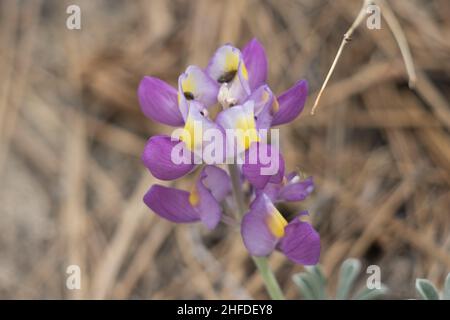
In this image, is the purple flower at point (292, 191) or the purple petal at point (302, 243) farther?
the purple flower at point (292, 191)

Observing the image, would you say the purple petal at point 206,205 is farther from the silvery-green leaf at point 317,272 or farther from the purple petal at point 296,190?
the silvery-green leaf at point 317,272

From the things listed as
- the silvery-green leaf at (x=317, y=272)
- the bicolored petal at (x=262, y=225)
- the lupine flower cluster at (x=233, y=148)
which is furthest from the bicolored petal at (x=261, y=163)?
the silvery-green leaf at (x=317, y=272)

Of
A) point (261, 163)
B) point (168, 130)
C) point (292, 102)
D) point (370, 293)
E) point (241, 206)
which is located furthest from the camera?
point (168, 130)

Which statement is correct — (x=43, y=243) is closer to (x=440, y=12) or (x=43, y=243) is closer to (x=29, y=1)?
(x=29, y=1)

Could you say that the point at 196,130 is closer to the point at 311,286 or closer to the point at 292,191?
the point at 292,191

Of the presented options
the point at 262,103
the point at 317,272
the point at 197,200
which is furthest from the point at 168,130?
the point at 262,103

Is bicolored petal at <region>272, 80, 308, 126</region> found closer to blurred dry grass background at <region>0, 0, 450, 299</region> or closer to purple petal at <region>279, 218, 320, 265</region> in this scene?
purple petal at <region>279, 218, 320, 265</region>
